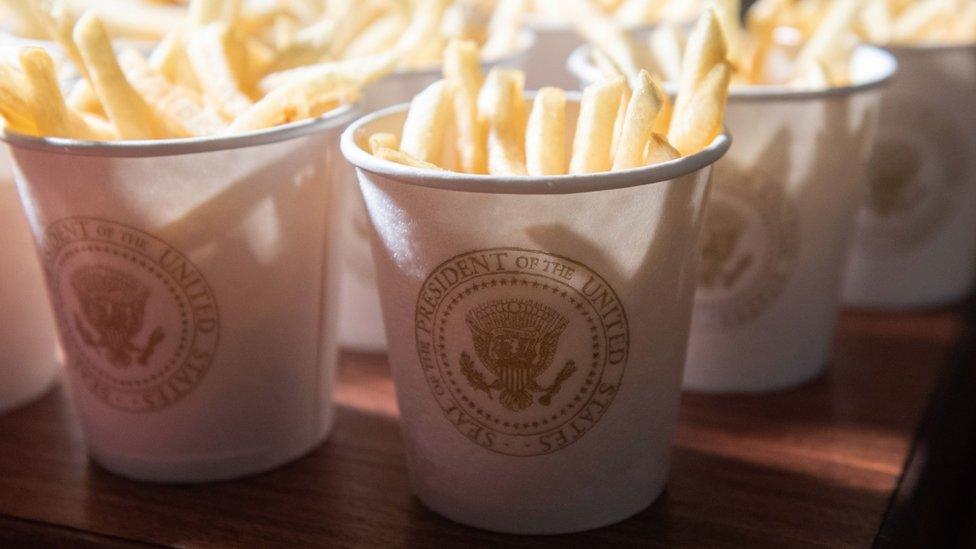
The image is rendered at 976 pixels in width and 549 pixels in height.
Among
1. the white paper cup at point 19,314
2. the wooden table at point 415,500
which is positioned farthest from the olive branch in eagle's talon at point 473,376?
the white paper cup at point 19,314

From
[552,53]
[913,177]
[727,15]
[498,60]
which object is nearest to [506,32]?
[498,60]

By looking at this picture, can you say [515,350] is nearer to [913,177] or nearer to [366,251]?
[366,251]

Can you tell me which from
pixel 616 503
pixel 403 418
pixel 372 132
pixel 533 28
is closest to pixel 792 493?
pixel 616 503

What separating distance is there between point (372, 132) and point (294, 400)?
23 centimetres

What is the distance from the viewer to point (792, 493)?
84cm

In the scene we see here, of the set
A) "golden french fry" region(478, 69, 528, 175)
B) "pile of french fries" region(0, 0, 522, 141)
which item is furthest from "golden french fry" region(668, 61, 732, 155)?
"pile of french fries" region(0, 0, 522, 141)

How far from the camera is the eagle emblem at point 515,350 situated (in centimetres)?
71

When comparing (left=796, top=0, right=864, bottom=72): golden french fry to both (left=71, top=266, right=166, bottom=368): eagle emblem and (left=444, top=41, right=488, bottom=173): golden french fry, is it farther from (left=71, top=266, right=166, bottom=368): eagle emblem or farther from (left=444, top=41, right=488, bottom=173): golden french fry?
(left=71, top=266, right=166, bottom=368): eagle emblem

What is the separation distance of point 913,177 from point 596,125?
585 mm

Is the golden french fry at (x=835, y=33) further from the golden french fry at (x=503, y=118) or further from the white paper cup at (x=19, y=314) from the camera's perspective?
the white paper cup at (x=19, y=314)

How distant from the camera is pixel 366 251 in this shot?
3.55 feet

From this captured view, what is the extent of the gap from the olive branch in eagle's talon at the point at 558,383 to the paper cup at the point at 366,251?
0.33 metres

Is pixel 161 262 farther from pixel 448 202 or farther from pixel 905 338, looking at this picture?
pixel 905 338

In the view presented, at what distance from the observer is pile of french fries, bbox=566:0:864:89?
100 centimetres
